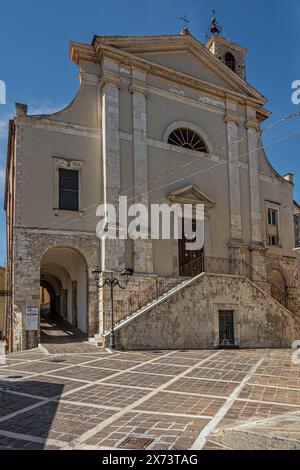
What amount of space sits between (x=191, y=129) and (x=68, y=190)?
7.02 m

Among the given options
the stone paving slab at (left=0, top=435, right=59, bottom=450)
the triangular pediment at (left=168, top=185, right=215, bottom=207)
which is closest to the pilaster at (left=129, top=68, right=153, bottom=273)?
the triangular pediment at (left=168, top=185, right=215, bottom=207)

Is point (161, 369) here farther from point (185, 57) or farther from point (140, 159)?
point (185, 57)

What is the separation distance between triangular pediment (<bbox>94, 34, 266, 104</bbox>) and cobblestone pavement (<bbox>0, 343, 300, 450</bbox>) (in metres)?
13.4

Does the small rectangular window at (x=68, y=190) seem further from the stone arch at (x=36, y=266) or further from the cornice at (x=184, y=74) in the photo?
the cornice at (x=184, y=74)

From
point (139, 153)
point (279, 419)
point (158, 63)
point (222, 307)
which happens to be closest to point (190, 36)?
point (158, 63)

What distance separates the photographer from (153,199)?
18312mm

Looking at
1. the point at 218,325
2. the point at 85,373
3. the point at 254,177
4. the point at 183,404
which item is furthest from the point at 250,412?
the point at 254,177

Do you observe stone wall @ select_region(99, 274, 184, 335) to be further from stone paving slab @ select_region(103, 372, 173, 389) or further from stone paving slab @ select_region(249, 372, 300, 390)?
stone paving slab @ select_region(249, 372, 300, 390)

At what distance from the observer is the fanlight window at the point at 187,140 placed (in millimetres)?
20147

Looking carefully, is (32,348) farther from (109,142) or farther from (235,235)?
(235,235)

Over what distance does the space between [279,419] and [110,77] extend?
51.2ft

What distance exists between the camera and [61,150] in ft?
55.8

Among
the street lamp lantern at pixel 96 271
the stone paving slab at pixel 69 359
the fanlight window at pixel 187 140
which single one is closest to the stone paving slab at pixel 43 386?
the stone paving slab at pixel 69 359
